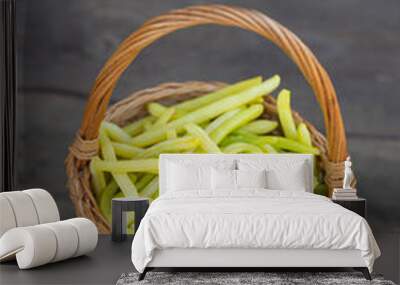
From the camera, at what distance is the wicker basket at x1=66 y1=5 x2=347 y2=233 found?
7.48 m

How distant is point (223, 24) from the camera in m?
7.60

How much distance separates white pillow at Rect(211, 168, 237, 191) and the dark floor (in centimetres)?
108

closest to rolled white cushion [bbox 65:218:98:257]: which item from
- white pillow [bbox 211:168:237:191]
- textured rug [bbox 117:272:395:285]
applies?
textured rug [bbox 117:272:395:285]

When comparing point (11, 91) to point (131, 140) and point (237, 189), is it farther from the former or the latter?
point (237, 189)

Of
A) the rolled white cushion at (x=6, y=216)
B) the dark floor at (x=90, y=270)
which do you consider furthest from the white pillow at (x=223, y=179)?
the rolled white cushion at (x=6, y=216)

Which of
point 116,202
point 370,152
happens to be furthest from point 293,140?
point 116,202

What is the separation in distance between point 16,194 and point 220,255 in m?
1.96

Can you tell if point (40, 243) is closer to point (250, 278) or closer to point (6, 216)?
point (6, 216)

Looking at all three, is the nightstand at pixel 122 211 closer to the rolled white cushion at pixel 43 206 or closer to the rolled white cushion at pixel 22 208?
the rolled white cushion at pixel 43 206

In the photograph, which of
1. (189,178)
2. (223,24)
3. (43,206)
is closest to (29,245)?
(43,206)

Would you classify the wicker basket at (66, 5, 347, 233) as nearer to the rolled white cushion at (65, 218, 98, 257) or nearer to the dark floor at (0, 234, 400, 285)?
the dark floor at (0, 234, 400, 285)

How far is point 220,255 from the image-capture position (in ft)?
16.7

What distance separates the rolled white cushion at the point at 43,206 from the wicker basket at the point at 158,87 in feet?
4.76

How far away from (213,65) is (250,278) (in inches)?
125
